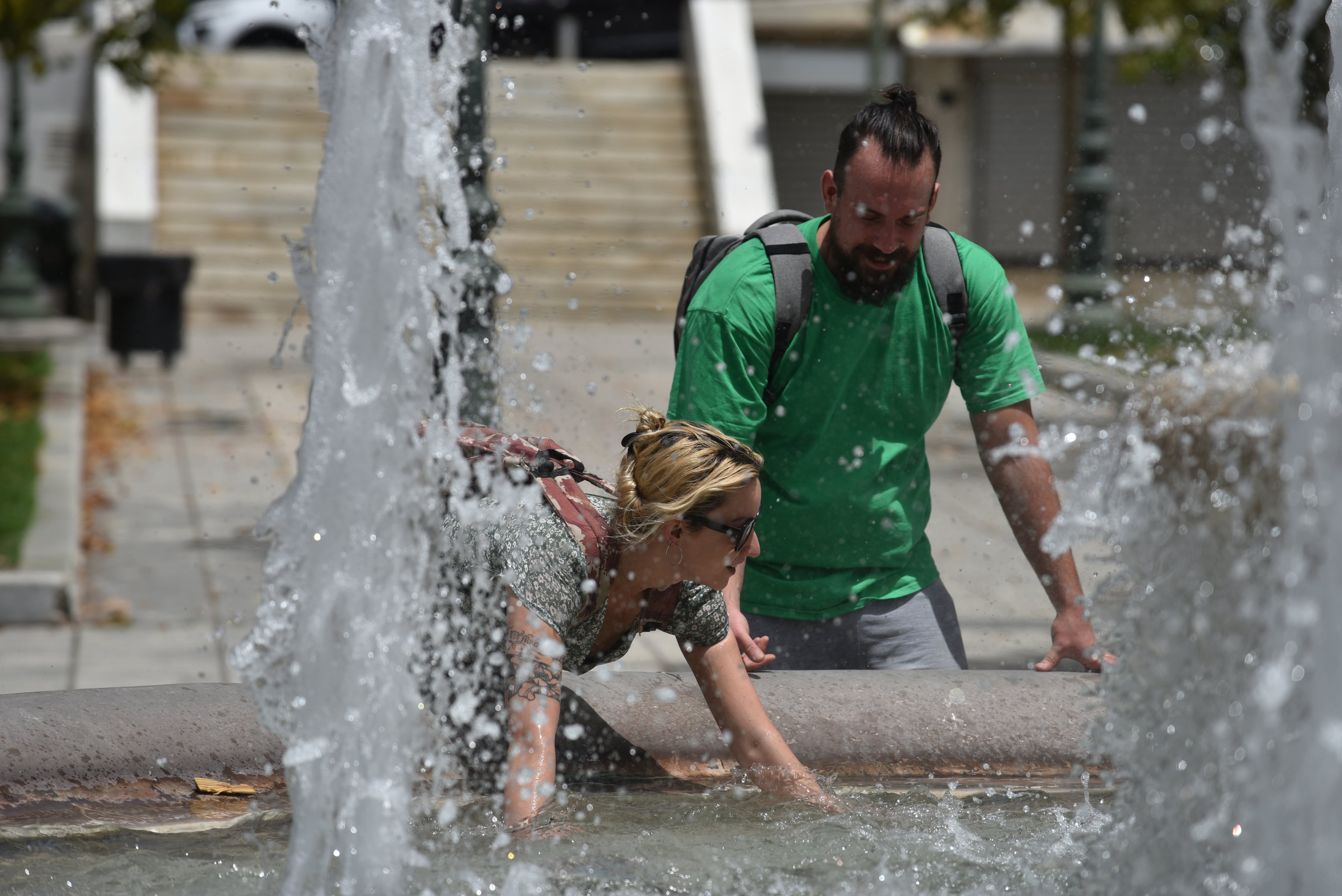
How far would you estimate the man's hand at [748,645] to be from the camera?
11.7 feet

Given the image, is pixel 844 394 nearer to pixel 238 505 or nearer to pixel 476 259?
pixel 476 259

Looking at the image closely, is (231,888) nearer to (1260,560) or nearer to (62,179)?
(1260,560)

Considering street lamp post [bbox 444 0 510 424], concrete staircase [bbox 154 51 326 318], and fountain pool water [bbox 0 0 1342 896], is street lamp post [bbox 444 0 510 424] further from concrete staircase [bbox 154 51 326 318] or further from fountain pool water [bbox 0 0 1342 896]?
concrete staircase [bbox 154 51 326 318]

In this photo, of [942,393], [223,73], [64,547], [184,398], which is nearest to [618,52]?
[223,73]

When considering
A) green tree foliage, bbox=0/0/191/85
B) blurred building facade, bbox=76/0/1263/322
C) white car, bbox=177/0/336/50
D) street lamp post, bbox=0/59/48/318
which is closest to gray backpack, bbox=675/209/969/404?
green tree foliage, bbox=0/0/191/85

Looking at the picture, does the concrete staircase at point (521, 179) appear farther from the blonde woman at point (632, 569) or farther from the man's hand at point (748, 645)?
the blonde woman at point (632, 569)

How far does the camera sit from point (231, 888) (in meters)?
3.10

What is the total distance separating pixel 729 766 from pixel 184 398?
365 inches

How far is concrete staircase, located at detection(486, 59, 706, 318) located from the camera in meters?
A: 15.7

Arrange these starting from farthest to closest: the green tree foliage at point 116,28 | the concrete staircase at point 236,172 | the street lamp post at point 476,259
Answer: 1. the concrete staircase at point 236,172
2. the green tree foliage at point 116,28
3. the street lamp post at point 476,259

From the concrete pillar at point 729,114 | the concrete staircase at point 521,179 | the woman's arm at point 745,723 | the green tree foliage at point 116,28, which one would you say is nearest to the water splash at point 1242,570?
the woman's arm at point 745,723

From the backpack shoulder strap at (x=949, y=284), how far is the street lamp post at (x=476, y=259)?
2105mm

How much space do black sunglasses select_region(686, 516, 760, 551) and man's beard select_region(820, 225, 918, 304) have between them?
0.65 m

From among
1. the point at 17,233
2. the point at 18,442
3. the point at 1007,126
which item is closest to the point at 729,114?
the point at 17,233
